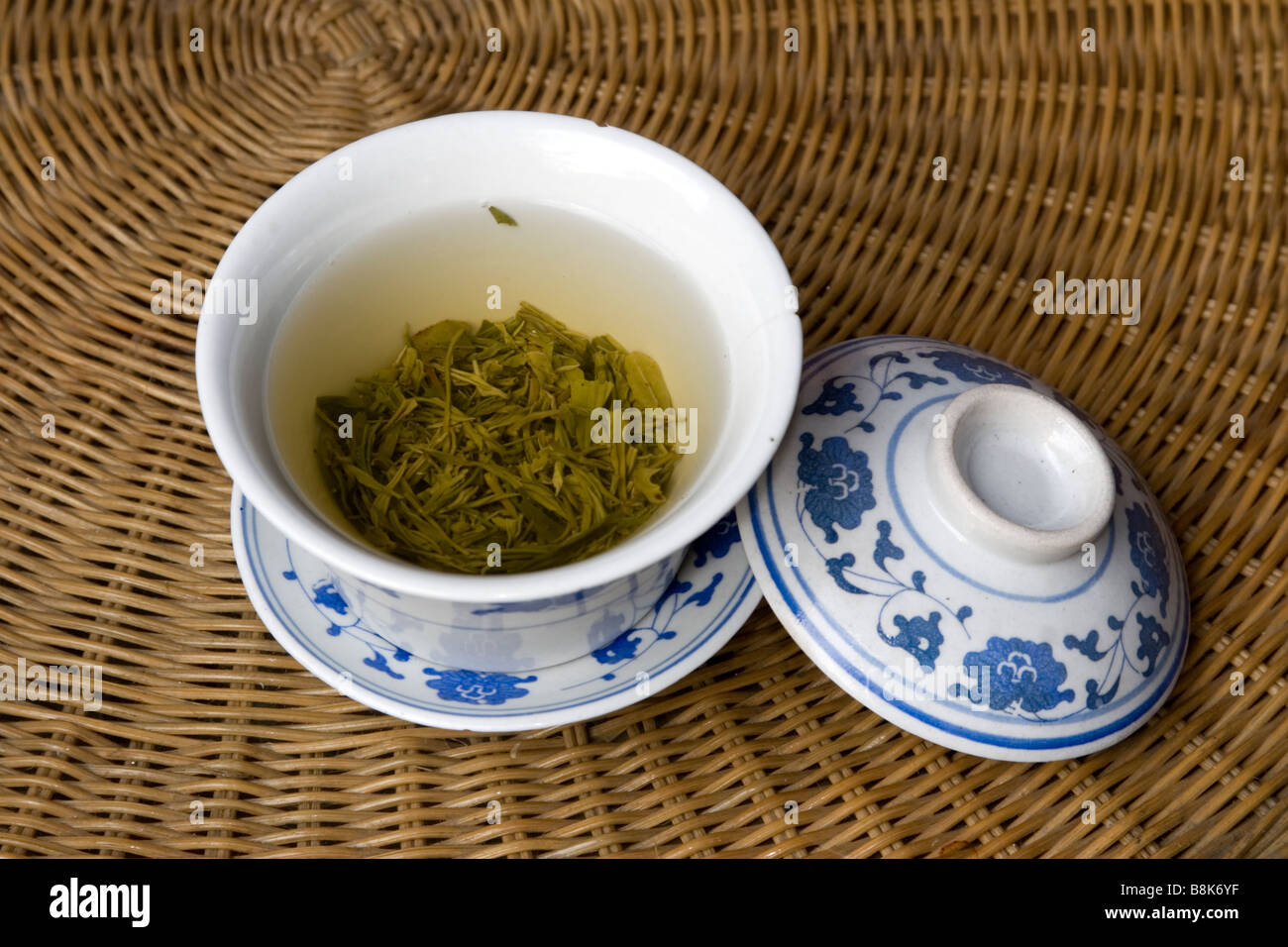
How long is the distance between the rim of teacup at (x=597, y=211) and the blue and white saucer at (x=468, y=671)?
125 mm

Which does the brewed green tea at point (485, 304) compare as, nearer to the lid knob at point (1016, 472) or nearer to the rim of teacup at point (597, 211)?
the rim of teacup at point (597, 211)

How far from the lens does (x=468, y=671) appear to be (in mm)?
1074

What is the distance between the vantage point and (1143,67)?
1530 mm

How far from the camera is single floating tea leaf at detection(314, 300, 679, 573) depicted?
3.58 ft

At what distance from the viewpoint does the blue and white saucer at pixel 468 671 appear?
1050mm

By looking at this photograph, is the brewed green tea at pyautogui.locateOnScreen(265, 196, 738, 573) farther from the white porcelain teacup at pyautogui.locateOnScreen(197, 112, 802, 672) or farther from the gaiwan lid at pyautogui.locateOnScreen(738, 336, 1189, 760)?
the gaiwan lid at pyautogui.locateOnScreen(738, 336, 1189, 760)

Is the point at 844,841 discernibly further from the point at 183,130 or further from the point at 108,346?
the point at 183,130

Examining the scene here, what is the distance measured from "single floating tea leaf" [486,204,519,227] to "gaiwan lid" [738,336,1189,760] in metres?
0.40

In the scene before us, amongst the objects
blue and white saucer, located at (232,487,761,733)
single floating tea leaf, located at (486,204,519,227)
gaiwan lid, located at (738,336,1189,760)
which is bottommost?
blue and white saucer, located at (232,487,761,733)

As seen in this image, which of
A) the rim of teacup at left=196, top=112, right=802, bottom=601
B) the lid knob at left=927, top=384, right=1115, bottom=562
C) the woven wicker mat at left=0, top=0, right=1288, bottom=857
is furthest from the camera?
the woven wicker mat at left=0, top=0, right=1288, bottom=857

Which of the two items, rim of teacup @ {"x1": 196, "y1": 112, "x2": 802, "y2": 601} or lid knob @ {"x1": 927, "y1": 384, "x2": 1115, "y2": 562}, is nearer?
rim of teacup @ {"x1": 196, "y1": 112, "x2": 802, "y2": 601}

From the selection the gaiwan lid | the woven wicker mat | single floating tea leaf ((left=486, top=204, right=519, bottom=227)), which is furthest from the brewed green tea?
the woven wicker mat

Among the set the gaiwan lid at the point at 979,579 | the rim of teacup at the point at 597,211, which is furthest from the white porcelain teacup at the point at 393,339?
the gaiwan lid at the point at 979,579

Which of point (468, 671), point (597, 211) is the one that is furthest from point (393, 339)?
point (468, 671)
